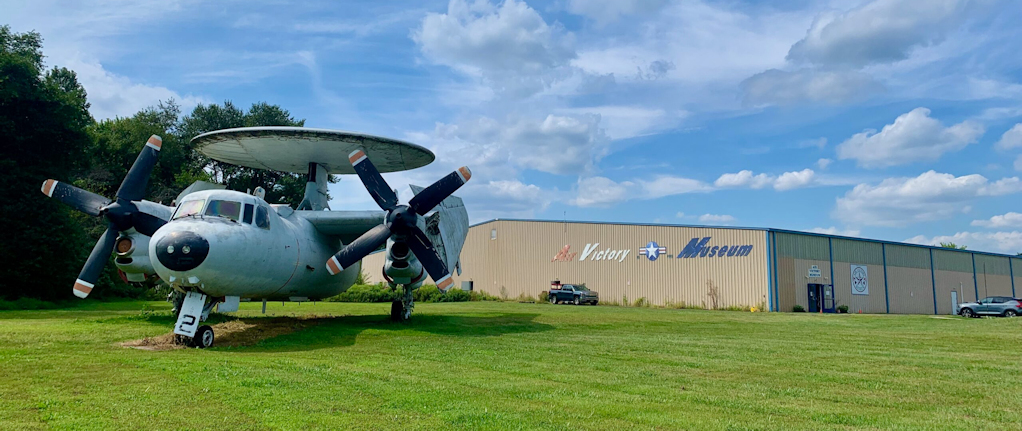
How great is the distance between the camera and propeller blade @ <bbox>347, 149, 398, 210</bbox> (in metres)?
18.8

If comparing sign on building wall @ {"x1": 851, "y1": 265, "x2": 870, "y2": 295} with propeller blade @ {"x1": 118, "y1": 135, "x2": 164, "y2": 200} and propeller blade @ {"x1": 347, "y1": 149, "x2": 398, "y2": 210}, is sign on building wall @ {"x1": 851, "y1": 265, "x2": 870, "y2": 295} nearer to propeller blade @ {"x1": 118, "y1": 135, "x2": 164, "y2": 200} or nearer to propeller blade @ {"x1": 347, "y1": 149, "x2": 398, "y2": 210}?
propeller blade @ {"x1": 347, "y1": 149, "x2": 398, "y2": 210}

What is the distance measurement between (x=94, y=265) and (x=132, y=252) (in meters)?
1.15

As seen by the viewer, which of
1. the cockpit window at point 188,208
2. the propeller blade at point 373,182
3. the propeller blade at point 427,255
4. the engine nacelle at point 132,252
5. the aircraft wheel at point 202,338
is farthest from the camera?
the propeller blade at point 373,182

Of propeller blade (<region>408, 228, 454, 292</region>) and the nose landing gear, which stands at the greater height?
propeller blade (<region>408, 228, 454, 292</region>)

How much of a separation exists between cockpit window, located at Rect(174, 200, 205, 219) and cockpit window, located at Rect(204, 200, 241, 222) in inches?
8.6

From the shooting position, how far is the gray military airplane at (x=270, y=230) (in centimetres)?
1435

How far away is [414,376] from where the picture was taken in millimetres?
10078

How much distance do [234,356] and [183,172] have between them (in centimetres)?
4757

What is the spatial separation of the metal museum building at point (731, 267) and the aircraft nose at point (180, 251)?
3772 cm

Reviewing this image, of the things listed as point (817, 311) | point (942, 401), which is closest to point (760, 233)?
point (817, 311)

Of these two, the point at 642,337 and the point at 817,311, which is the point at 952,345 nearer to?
the point at 642,337

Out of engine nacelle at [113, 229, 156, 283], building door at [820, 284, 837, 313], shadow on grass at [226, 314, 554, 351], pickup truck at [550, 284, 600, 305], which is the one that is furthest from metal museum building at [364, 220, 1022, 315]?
engine nacelle at [113, 229, 156, 283]

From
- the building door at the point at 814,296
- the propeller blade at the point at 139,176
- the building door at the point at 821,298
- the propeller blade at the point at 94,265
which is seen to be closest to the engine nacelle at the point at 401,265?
the propeller blade at the point at 139,176

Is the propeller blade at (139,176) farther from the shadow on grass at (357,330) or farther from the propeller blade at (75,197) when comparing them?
the shadow on grass at (357,330)
